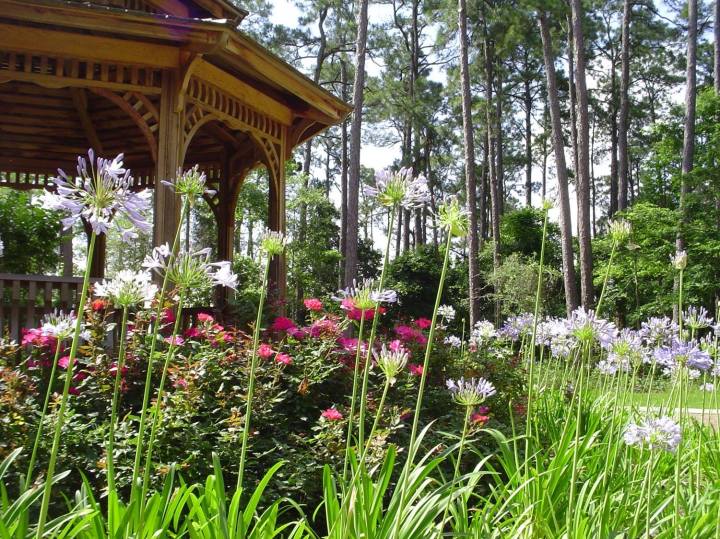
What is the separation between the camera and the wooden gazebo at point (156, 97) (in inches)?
234

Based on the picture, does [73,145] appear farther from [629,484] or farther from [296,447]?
[629,484]

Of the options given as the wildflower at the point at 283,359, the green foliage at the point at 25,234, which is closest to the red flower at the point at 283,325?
the wildflower at the point at 283,359

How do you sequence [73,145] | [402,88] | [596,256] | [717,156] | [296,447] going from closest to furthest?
[296,447], [73,145], [717,156], [596,256], [402,88]

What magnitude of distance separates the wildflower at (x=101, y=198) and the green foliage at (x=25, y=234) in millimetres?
9315

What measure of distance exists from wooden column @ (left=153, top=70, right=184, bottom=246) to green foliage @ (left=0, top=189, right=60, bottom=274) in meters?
4.39

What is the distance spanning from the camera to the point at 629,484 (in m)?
3.14

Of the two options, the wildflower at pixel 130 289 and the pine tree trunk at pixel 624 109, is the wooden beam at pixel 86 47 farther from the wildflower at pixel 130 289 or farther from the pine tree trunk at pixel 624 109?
→ the pine tree trunk at pixel 624 109

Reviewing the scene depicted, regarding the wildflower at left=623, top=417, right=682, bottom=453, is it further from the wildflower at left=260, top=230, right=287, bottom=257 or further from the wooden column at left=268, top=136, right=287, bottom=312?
the wooden column at left=268, top=136, right=287, bottom=312

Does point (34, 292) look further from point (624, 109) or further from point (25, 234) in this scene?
point (624, 109)

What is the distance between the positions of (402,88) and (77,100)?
2149 centimetres

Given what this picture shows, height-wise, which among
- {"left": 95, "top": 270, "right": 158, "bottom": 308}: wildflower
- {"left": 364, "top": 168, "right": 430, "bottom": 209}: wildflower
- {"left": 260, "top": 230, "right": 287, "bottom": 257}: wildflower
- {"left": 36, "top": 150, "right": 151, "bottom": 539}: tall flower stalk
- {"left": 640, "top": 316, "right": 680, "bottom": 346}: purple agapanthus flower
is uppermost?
{"left": 364, "top": 168, "right": 430, "bottom": 209}: wildflower

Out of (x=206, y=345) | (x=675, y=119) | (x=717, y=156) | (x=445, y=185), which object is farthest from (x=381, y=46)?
(x=206, y=345)

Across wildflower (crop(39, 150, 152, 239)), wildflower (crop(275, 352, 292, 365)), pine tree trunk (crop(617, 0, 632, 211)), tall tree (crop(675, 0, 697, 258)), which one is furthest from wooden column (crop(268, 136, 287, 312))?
pine tree trunk (crop(617, 0, 632, 211))

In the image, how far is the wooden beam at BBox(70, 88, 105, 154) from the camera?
8.80 metres
